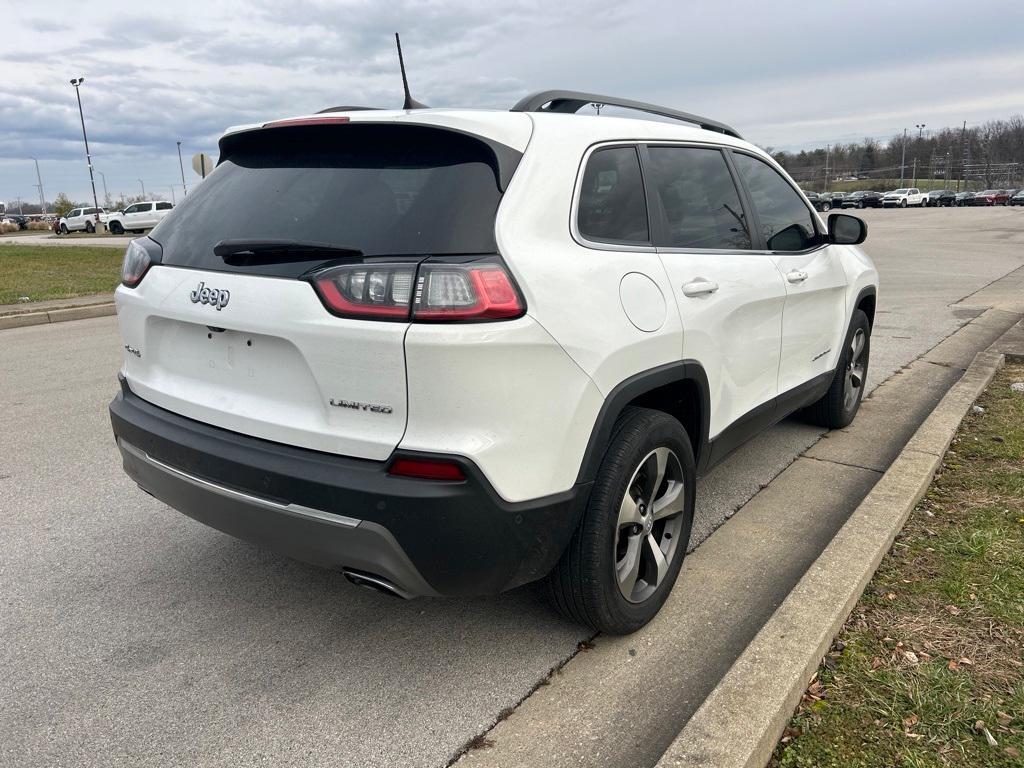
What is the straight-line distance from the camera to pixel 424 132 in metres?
2.46

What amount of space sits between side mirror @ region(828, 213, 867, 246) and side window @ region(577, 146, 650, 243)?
1.97 m

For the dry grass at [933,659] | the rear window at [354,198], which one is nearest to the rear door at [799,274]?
the dry grass at [933,659]

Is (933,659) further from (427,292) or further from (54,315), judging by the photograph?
(54,315)

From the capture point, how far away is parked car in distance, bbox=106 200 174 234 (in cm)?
4484

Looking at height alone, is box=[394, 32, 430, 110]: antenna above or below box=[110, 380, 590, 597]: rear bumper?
above

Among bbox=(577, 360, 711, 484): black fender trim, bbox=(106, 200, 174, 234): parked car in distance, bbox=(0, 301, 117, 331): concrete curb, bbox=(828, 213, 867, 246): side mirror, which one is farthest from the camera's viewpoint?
bbox=(106, 200, 174, 234): parked car in distance

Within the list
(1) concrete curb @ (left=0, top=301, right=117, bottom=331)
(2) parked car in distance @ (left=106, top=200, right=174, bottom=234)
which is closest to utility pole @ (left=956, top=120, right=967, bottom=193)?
(2) parked car in distance @ (left=106, top=200, right=174, bottom=234)

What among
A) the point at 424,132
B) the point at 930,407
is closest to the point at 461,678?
the point at 424,132

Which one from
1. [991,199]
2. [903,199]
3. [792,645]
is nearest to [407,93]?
[792,645]

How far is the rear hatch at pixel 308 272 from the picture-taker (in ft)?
7.44

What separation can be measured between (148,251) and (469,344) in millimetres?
1507

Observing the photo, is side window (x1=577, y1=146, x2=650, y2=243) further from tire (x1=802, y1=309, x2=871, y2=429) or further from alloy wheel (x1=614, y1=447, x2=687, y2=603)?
tire (x1=802, y1=309, x2=871, y2=429)

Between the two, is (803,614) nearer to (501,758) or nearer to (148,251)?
(501,758)

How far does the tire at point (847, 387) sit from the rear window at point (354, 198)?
332 centimetres
